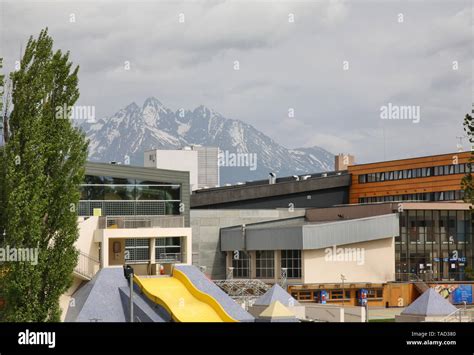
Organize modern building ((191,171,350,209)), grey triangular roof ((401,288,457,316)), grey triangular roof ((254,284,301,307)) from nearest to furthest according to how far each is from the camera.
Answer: grey triangular roof ((401,288,457,316)), grey triangular roof ((254,284,301,307)), modern building ((191,171,350,209))

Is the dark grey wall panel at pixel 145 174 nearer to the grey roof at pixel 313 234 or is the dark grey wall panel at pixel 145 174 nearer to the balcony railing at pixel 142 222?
the balcony railing at pixel 142 222

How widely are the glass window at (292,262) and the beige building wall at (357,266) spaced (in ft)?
2.19

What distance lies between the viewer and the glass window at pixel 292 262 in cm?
6869

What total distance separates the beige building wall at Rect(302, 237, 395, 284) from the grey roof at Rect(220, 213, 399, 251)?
2.33ft

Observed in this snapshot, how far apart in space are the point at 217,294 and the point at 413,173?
51581 mm

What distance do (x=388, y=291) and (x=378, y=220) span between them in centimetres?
586

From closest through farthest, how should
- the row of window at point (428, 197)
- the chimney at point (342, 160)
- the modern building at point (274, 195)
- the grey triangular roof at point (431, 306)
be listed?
the grey triangular roof at point (431, 306), the modern building at point (274, 195), the row of window at point (428, 197), the chimney at point (342, 160)

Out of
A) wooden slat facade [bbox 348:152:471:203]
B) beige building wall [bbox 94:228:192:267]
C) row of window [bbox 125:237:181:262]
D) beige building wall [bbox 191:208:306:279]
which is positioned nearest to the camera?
beige building wall [bbox 94:228:192:267]

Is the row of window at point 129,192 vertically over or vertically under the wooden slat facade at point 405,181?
under

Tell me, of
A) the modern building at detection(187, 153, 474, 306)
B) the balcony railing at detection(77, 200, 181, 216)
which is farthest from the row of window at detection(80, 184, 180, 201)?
the modern building at detection(187, 153, 474, 306)

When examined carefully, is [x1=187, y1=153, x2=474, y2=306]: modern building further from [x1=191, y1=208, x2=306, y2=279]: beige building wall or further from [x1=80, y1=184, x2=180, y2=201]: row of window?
[x1=80, y1=184, x2=180, y2=201]: row of window

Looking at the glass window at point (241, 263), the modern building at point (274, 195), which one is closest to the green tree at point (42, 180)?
the glass window at point (241, 263)

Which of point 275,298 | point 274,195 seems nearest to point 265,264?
point 274,195

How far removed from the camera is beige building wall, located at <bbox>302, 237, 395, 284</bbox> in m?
68.3
